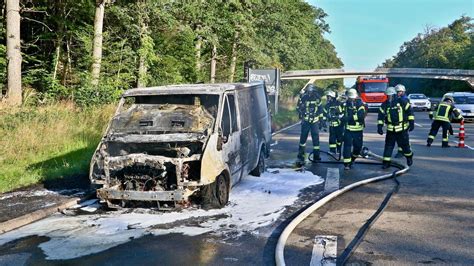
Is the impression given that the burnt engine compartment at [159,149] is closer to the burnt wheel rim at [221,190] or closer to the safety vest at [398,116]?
the burnt wheel rim at [221,190]

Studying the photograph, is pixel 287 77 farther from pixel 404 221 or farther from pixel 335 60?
pixel 335 60

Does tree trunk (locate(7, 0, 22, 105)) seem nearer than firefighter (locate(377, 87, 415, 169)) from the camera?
No

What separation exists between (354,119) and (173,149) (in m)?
5.12

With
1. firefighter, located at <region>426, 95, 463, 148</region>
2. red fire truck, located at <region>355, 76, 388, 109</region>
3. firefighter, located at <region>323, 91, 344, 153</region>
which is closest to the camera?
firefighter, located at <region>323, 91, 344, 153</region>

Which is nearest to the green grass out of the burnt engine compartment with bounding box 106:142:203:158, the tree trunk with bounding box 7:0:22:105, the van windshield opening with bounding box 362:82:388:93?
the tree trunk with bounding box 7:0:22:105

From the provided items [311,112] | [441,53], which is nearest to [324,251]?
[311,112]

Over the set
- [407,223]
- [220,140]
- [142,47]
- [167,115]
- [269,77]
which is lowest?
[407,223]

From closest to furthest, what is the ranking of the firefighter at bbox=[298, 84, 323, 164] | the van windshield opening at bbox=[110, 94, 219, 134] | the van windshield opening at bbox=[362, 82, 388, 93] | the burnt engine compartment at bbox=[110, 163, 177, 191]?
1. the burnt engine compartment at bbox=[110, 163, 177, 191]
2. the van windshield opening at bbox=[110, 94, 219, 134]
3. the firefighter at bbox=[298, 84, 323, 164]
4. the van windshield opening at bbox=[362, 82, 388, 93]

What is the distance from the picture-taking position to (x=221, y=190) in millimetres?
7414

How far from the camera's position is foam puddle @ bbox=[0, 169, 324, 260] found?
18.9 ft

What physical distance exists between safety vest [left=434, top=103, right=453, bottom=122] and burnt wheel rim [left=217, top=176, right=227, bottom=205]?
9.77 m

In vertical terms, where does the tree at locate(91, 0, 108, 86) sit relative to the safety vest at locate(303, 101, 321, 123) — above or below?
above

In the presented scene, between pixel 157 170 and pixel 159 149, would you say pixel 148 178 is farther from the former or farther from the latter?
pixel 159 149

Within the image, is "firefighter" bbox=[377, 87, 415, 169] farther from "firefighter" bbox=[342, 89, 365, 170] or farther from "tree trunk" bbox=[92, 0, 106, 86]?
"tree trunk" bbox=[92, 0, 106, 86]
